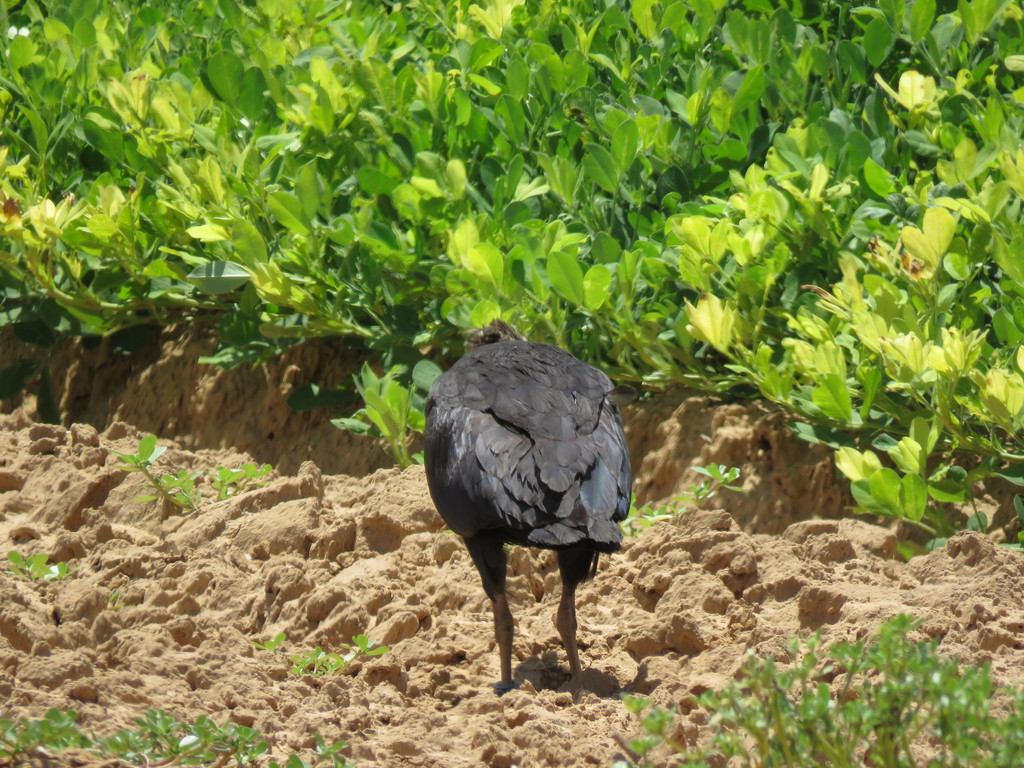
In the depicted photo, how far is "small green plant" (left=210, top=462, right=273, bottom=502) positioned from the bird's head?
3.59ft

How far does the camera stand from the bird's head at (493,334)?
5164 millimetres

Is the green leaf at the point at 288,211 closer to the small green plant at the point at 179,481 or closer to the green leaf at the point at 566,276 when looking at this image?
the small green plant at the point at 179,481

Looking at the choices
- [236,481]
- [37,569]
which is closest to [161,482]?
[236,481]

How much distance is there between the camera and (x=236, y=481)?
5.49m

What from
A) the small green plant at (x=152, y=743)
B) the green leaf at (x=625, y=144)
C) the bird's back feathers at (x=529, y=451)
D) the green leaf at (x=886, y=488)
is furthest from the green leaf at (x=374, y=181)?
the small green plant at (x=152, y=743)

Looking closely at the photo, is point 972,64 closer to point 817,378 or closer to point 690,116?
point 690,116

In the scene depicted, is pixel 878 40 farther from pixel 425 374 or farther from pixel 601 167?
pixel 425 374

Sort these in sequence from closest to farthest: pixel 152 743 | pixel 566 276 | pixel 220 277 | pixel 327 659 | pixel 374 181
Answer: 1. pixel 152 743
2. pixel 327 659
3. pixel 566 276
4. pixel 220 277
5. pixel 374 181

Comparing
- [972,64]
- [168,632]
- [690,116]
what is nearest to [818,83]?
[972,64]

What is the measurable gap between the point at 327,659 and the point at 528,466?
0.89m

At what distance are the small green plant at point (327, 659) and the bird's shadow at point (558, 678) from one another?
0.48 m

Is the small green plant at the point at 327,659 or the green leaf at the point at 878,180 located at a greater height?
the green leaf at the point at 878,180

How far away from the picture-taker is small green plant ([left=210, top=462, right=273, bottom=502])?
5332 mm

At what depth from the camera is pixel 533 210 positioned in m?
5.97
